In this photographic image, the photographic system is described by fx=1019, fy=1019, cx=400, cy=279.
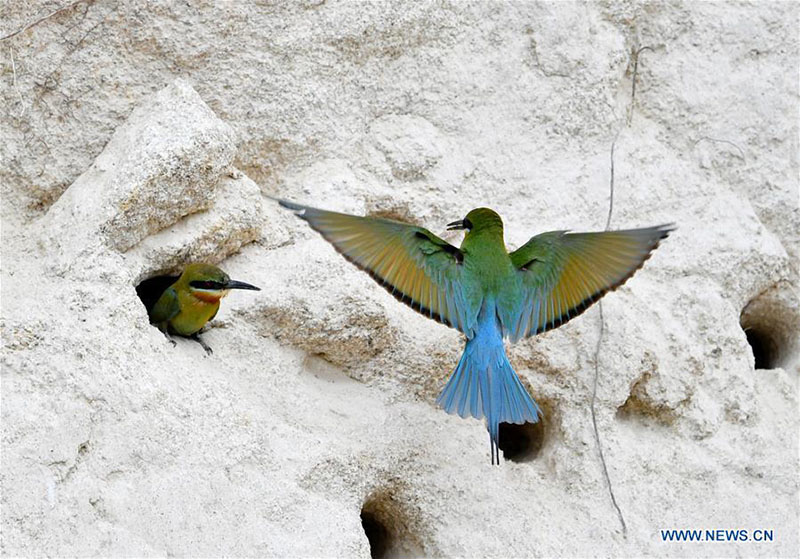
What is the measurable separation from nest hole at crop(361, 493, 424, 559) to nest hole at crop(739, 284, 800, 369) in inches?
43.9

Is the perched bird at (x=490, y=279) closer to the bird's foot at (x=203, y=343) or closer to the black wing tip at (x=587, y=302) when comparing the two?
the black wing tip at (x=587, y=302)

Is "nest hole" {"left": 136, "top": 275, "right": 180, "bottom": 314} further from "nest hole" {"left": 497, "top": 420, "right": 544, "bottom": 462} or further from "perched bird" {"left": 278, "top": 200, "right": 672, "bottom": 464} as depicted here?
"nest hole" {"left": 497, "top": 420, "right": 544, "bottom": 462}

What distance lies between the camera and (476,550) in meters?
2.21

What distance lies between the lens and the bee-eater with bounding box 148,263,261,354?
2.22 metres

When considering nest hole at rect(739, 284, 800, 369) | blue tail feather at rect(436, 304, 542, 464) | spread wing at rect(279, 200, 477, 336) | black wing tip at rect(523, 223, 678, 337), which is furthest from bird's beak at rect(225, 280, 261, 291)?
nest hole at rect(739, 284, 800, 369)

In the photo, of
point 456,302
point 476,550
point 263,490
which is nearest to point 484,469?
point 476,550

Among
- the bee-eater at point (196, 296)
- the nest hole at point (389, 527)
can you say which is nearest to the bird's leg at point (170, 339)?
the bee-eater at point (196, 296)

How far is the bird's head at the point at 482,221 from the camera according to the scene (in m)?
2.32

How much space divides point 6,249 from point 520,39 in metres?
1.44

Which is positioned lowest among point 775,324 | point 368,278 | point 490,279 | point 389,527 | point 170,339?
point 389,527

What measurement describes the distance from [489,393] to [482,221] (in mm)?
412

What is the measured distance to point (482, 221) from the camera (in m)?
2.33

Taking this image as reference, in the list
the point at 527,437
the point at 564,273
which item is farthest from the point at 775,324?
the point at 564,273

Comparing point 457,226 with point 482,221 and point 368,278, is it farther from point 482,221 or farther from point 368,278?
point 368,278
